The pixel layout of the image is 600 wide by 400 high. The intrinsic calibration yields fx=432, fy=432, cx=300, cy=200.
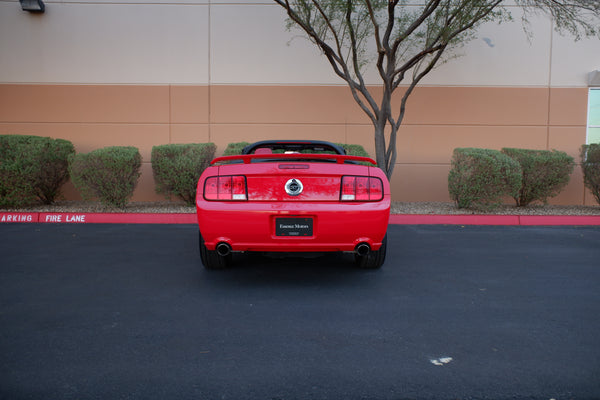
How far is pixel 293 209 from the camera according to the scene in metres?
3.68

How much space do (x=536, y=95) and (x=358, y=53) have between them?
4599 millimetres

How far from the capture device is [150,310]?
3.26 m

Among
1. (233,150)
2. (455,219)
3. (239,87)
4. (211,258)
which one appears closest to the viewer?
(211,258)

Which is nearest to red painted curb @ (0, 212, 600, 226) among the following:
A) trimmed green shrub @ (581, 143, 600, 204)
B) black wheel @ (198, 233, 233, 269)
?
trimmed green shrub @ (581, 143, 600, 204)

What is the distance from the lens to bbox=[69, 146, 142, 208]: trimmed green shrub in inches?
339

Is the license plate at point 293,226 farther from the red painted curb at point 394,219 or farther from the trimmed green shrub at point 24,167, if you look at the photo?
the trimmed green shrub at point 24,167

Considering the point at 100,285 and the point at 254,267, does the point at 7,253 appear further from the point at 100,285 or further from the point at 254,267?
the point at 254,267

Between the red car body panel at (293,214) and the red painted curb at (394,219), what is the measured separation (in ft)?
14.6


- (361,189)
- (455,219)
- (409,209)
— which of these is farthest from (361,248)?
(409,209)

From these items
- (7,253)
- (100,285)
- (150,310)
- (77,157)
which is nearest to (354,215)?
(150,310)

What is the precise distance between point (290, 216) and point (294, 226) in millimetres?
93

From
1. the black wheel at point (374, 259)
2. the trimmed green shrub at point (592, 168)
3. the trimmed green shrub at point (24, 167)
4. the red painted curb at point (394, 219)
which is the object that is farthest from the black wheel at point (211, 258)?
the trimmed green shrub at point (592, 168)

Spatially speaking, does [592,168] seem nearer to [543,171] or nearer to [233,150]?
[543,171]

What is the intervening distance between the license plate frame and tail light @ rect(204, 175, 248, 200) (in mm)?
384
